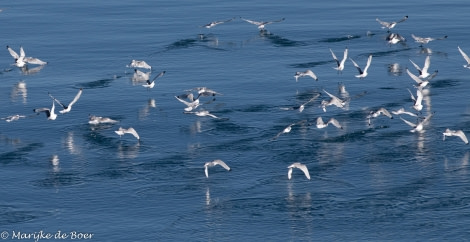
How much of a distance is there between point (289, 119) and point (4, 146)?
24.5m

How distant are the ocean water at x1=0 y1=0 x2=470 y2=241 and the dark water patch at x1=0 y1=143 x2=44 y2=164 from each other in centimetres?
16

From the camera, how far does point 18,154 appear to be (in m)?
90.6

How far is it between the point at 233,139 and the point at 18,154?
17.5 metres

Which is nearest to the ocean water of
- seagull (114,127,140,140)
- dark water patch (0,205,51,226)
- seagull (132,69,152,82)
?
dark water patch (0,205,51,226)

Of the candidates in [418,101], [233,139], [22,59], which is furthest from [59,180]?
[22,59]

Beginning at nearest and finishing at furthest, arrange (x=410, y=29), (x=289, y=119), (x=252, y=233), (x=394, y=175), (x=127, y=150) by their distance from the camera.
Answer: (x=252, y=233) < (x=394, y=175) < (x=127, y=150) < (x=289, y=119) < (x=410, y=29)

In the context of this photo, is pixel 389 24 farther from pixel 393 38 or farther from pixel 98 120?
pixel 98 120

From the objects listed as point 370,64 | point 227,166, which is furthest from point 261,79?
point 227,166

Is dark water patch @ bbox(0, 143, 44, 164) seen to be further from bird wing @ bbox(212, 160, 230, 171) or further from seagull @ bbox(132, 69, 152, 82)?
seagull @ bbox(132, 69, 152, 82)

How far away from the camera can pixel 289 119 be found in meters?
98.2

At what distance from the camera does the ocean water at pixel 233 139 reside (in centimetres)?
7656

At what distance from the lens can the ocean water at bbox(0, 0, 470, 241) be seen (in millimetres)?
76562

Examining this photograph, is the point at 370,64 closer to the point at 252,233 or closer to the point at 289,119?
the point at 289,119

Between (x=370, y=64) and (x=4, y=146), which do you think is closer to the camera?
(x=4, y=146)
